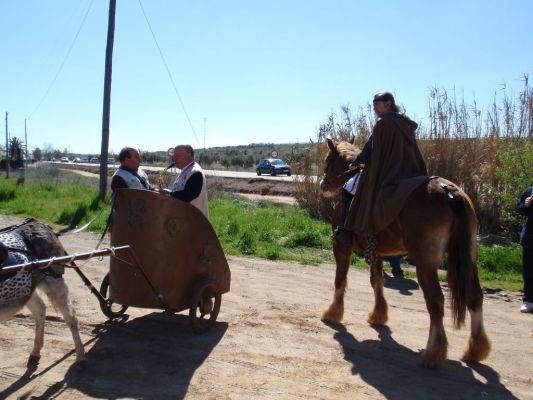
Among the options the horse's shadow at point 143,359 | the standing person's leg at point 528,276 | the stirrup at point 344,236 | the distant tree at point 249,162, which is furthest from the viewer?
the distant tree at point 249,162

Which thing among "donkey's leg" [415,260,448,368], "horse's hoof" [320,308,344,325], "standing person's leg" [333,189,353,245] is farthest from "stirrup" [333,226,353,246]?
"donkey's leg" [415,260,448,368]

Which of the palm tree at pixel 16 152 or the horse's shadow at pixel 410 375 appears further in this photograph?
the palm tree at pixel 16 152

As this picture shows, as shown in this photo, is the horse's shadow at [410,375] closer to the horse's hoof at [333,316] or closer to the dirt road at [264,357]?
the dirt road at [264,357]

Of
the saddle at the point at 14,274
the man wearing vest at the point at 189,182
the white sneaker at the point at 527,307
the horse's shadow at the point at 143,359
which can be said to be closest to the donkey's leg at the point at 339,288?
the horse's shadow at the point at 143,359

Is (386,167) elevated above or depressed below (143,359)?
above

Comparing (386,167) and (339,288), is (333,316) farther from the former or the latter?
(386,167)

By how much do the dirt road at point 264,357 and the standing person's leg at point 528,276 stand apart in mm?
174

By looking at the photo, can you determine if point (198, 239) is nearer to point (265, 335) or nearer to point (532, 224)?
point (265, 335)

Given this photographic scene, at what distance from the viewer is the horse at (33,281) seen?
4371mm

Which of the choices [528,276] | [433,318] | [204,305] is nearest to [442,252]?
[433,318]

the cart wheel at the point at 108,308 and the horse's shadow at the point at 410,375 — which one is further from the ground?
the cart wheel at the point at 108,308

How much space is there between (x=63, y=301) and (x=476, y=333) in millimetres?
4017

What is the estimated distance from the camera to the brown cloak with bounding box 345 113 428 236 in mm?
5672

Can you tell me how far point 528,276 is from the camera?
728 centimetres
